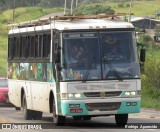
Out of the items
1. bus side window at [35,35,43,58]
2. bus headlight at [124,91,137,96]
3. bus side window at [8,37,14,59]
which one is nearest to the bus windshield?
bus headlight at [124,91,137,96]

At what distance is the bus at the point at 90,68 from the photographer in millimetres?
22703

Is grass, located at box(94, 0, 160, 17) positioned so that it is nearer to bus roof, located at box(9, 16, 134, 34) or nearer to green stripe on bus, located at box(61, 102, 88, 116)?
bus roof, located at box(9, 16, 134, 34)

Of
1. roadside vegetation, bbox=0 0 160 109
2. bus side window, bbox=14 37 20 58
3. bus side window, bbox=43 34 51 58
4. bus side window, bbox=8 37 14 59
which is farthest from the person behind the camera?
roadside vegetation, bbox=0 0 160 109

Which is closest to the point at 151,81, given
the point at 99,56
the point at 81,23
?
the point at 81,23

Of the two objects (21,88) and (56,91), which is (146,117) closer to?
(21,88)

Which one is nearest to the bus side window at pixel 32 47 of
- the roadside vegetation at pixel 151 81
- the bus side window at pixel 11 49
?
the bus side window at pixel 11 49

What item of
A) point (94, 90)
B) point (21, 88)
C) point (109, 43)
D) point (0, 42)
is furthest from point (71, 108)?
point (0, 42)

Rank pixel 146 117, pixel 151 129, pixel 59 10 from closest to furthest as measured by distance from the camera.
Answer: pixel 151 129 → pixel 146 117 → pixel 59 10

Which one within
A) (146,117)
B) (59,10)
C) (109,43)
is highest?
(109,43)

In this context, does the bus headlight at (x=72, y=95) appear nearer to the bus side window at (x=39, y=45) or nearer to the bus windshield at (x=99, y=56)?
the bus windshield at (x=99, y=56)

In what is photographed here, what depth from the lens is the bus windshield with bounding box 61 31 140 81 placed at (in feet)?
75.1

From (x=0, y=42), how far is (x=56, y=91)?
278ft

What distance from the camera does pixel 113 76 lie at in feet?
75.2

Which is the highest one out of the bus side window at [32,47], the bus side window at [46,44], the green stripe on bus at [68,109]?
the bus side window at [46,44]
